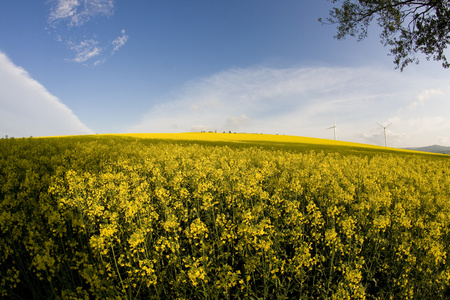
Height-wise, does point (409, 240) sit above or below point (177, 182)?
below

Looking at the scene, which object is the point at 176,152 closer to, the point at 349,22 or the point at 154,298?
the point at 154,298

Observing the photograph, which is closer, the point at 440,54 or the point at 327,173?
the point at 327,173

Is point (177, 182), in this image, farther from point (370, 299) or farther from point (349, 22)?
point (349, 22)

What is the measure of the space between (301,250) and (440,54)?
28.4 m

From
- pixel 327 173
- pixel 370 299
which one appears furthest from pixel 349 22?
pixel 370 299

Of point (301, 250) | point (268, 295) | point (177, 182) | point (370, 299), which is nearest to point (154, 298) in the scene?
point (268, 295)

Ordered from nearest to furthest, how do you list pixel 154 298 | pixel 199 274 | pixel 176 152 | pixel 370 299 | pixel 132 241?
pixel 199 274 < pixel 132 241 < pixel 154 298 < pixel 370 299 < pixel 176 152

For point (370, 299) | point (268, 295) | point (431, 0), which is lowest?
point (370, 299)

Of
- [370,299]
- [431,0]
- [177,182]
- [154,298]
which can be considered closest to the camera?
[154,298]

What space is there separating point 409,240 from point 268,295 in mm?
4042

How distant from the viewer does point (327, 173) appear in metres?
9.94

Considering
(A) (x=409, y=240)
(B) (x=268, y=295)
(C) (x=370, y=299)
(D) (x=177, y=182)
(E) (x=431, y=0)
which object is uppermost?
(E) (x=431, y=0)

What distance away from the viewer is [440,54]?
2245 centimetres

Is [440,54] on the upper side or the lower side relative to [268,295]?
upper
